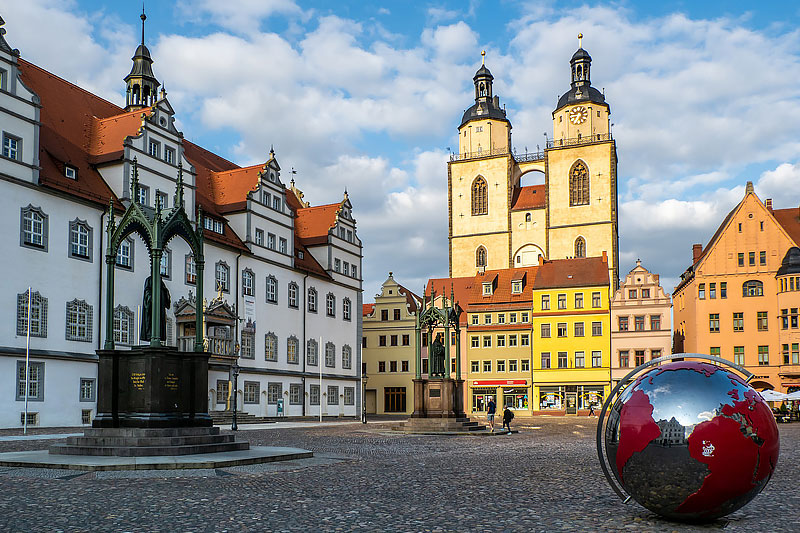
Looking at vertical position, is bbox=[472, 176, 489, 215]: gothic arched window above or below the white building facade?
above

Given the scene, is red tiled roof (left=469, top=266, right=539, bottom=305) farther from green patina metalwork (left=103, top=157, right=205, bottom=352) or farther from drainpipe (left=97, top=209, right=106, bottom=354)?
green patina metalwork (left=103, top=157, right=205, bottom=352)

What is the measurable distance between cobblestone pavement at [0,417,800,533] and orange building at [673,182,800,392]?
46901 millimetres

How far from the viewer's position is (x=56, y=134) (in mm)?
40562

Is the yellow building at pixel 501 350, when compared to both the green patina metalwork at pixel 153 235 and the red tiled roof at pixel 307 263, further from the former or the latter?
the green patina metalwork at pixel 153 235

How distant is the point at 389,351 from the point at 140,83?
33342 millimetres

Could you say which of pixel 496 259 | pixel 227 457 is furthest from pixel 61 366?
pixel 496 259

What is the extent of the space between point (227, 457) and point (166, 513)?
6.88 m

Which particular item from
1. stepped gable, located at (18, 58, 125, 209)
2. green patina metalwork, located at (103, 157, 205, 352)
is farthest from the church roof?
green patina metalwork, located at (103, 157, 205, 352)

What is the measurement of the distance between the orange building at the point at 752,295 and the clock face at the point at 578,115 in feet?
100

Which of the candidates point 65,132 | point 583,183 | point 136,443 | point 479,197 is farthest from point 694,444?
point 479,197

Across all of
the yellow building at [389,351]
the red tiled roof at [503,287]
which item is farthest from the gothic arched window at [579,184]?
the yellow building at [389,351]

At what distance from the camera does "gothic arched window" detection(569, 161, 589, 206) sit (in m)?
89.1

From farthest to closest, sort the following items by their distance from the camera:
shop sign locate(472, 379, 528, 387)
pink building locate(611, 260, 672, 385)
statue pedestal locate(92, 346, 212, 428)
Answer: shop sign locate(472, 379, 528, 387) → pink building locate(611, 260, 672, 385) → statue pedestal locate(92, 346, 212, 428)

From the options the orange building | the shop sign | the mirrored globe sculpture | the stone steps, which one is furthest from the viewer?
the shop sign
